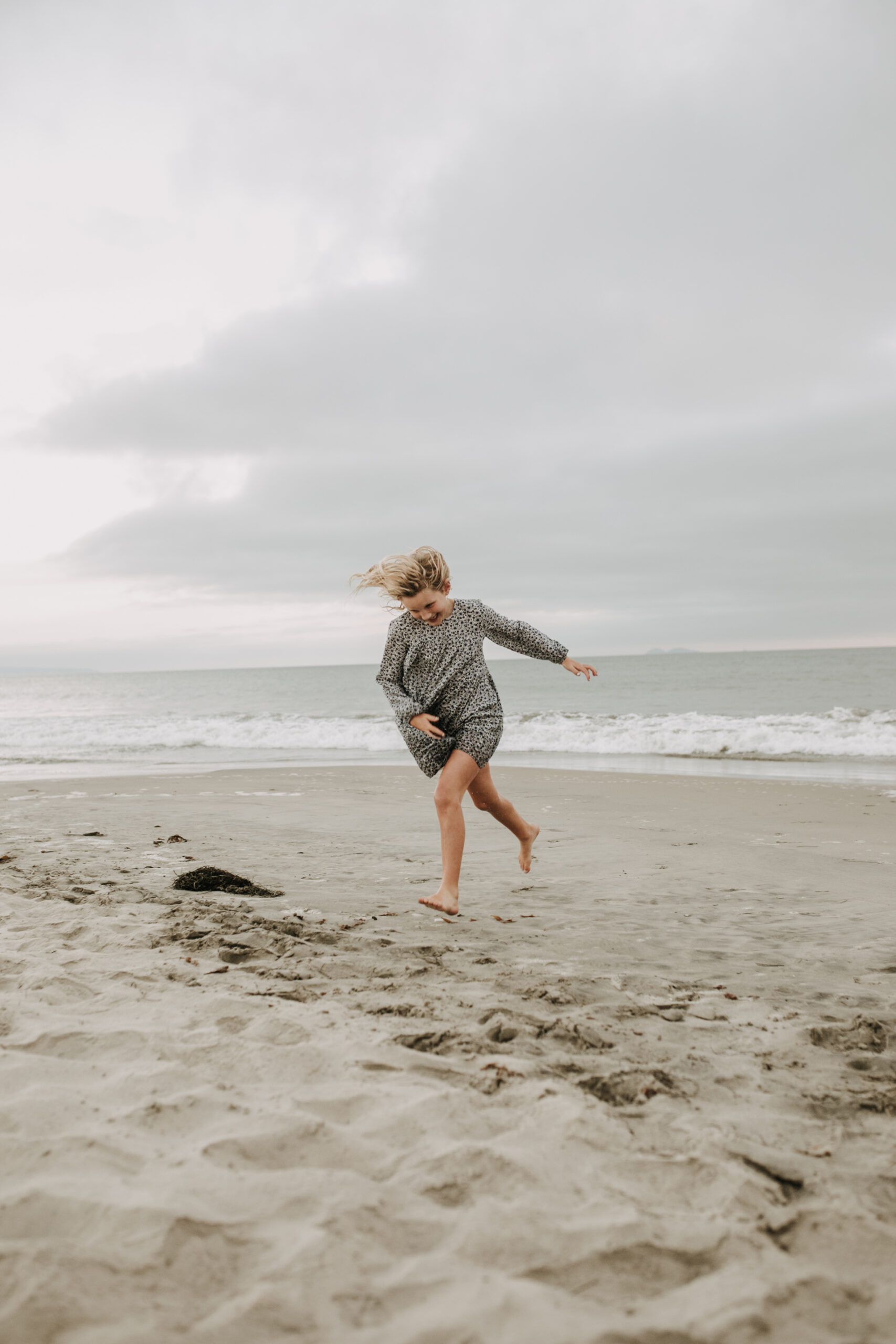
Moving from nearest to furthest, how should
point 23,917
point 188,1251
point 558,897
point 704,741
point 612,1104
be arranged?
point 188,1251
point 612,1104
point 23,917
point 558,897
point 704,741

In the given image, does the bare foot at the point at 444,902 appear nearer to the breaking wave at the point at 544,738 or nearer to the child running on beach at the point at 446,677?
the child running on beach at the point at 446,677

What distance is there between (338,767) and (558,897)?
9376mm

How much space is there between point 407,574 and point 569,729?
51.8ft

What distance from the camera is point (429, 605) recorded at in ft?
14.5

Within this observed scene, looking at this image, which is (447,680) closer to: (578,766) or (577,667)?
(577,667)

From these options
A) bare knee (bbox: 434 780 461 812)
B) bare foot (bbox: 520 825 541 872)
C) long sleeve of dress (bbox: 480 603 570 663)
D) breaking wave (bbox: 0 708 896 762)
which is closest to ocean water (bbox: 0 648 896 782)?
breaking wave (bbox: 0 708 896 762)

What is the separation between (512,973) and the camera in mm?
3352

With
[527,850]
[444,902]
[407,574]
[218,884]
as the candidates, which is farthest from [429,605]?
[218,884]

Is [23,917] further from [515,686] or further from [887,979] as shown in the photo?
[515,686]

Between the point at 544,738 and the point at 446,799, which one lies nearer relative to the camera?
the point at 446,799

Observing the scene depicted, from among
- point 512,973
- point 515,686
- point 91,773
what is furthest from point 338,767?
point 515,686

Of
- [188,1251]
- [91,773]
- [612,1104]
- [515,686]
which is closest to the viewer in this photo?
[188,1251]

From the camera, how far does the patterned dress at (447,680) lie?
449 centimetres

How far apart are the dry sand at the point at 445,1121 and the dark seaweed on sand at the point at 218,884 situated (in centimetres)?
19
